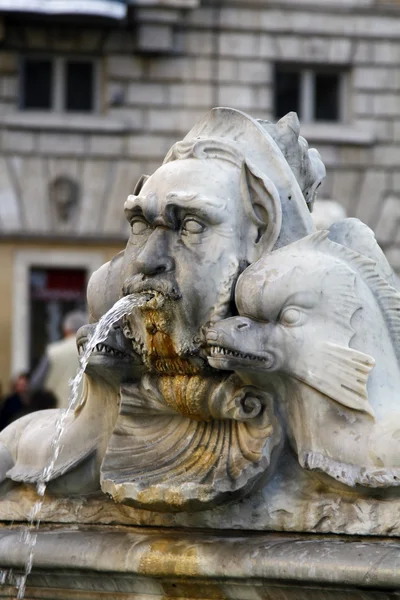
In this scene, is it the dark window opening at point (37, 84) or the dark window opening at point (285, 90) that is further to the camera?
the dark window opening at point (285, 90)

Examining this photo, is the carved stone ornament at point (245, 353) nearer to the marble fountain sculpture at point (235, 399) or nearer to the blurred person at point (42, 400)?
the marble fountain sculpture at point (235, 399)

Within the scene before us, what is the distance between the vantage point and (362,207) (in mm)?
21219

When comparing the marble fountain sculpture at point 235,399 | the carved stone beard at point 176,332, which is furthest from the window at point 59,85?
the carved stone beard at point 176,332

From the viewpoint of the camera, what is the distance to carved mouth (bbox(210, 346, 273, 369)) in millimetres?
4078

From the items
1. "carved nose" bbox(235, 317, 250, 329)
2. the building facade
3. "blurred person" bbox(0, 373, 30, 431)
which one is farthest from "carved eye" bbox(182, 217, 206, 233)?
the building facade

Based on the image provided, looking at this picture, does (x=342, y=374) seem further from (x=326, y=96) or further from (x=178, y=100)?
(x=326, y=96)

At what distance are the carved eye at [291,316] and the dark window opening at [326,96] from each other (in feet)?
58.2

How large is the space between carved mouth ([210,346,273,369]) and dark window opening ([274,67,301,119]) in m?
17.5

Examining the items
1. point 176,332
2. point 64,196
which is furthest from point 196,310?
point 64,196

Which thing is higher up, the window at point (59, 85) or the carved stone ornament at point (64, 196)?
the window at point (59, 85)

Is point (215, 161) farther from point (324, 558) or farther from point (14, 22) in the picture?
point (14, 22)

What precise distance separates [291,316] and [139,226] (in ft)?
1.56

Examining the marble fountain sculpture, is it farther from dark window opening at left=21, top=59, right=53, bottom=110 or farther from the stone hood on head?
dark window opening at left=21, top=59, right=53, bottom=110

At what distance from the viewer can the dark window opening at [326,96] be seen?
21719mm
